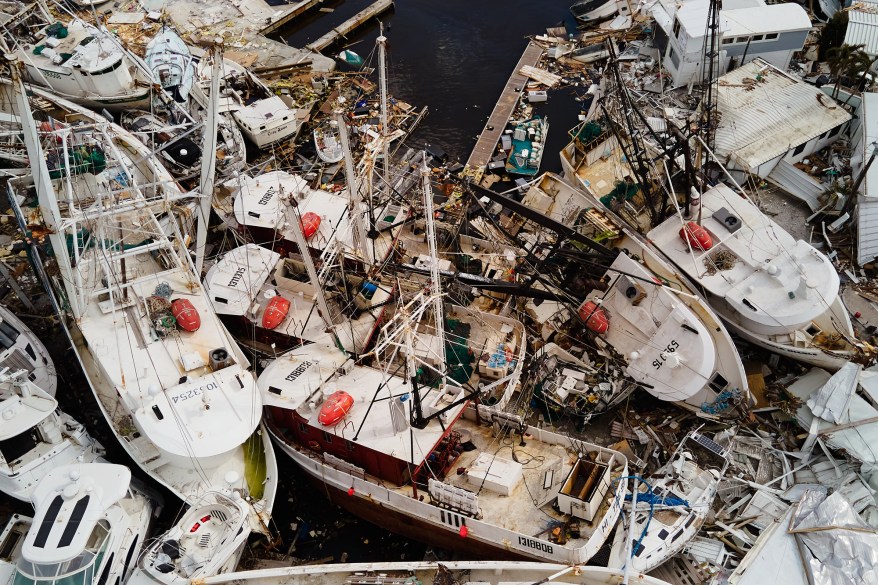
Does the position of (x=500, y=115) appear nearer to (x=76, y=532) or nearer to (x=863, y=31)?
(x=863, y=31)

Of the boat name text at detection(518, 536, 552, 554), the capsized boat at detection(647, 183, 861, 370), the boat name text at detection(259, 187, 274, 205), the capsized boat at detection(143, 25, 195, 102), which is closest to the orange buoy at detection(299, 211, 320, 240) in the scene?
the boat name text at detection(259, 187, 274, 205)

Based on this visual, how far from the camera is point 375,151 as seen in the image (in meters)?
26.6

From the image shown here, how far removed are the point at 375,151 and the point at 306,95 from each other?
13658 millimetres

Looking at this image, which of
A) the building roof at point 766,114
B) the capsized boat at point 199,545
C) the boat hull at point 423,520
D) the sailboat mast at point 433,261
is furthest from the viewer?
the building roof at point 766,114

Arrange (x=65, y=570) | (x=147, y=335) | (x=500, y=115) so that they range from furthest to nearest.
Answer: (x=500, y=115) → (x=147, y=335) → (x=65, y=570)

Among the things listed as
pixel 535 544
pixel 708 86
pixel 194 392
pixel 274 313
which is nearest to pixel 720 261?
pixel 708 86

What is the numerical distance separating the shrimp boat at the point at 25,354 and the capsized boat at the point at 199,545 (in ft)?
24.2

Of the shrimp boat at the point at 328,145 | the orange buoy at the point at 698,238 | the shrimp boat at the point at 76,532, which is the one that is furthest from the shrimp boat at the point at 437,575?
the shrimp boat at the point at 328,145

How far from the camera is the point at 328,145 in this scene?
115 ft

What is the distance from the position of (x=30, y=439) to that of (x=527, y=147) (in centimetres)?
2324

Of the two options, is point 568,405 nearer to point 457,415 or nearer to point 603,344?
point 603,344

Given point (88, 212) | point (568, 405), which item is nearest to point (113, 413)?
point (88, 212)

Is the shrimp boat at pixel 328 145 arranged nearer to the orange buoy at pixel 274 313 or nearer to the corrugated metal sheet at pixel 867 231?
the orange buoy at pixel 274 313

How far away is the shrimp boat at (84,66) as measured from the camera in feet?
112
